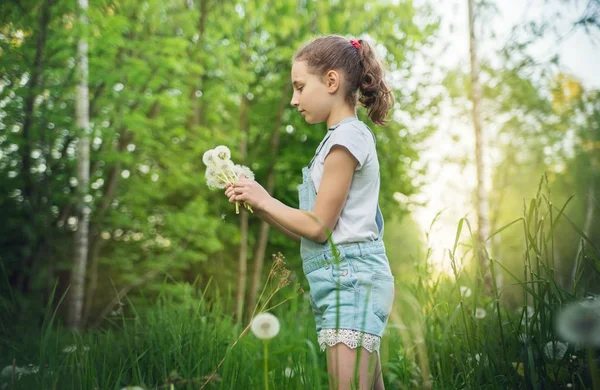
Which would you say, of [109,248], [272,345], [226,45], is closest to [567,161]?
[226,45]

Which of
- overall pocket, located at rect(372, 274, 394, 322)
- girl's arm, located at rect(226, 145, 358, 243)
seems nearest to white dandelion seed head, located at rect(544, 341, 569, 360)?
overall pocket, located at rect(372, 274, 394, 322)

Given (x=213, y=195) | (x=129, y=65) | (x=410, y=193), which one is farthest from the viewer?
(x=410, y=193)

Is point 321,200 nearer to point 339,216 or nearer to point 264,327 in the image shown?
point 339,216

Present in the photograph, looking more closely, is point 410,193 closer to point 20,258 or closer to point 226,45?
point 226,45

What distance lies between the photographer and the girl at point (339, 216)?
1865mm

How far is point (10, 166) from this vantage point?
5527 millimetres

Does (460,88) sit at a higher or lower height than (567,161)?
higher

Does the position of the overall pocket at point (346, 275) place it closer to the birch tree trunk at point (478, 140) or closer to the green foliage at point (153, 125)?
the green foliage at point (153, 125)

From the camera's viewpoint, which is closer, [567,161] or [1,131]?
[1,131]

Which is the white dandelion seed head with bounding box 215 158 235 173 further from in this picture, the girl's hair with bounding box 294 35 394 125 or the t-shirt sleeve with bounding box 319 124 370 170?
the girl's hair with bounding box 294 35 394 125

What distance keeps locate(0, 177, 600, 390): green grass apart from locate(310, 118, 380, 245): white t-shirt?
28 centimetres

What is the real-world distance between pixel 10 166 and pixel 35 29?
52.8 inches

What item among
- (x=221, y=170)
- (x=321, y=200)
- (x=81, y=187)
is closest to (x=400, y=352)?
(x=321, y=200)

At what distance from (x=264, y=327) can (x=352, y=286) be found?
0.58 meters
